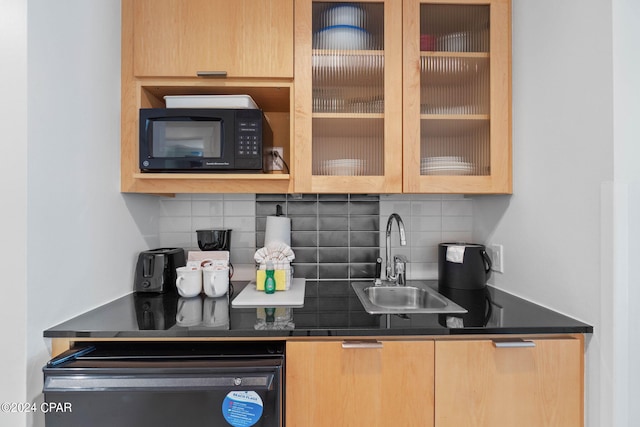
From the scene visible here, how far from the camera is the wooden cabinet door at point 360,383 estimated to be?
104 cm

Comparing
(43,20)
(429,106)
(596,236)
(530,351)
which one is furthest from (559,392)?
(43,20)

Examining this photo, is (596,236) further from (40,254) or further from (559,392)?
(40,254)

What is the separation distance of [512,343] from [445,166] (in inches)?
28.7

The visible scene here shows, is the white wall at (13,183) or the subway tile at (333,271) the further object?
the subway tile at (333,271)

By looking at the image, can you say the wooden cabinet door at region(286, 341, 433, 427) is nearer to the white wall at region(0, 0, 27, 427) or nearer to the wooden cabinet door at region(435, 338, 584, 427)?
the wooden cabinet door at region(435, 338, 584, 427)

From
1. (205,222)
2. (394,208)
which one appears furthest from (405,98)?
(205,222)

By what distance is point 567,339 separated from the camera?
108 cm

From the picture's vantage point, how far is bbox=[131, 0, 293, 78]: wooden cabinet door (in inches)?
54.0

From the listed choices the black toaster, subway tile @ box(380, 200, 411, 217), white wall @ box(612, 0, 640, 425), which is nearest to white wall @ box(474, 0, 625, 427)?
white wall @ box(612, 0, 640, 425)

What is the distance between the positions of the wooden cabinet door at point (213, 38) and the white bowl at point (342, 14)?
16cm

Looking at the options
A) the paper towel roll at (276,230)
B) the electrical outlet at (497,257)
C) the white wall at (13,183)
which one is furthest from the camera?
the paper towel roll at (276,230)

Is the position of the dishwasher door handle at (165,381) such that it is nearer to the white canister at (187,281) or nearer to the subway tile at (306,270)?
the white canister at (187,281)

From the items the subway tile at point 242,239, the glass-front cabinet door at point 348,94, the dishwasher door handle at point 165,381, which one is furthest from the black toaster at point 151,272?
the glass-front cabinet door at point 348,94

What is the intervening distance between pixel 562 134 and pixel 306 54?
100 centimetres
